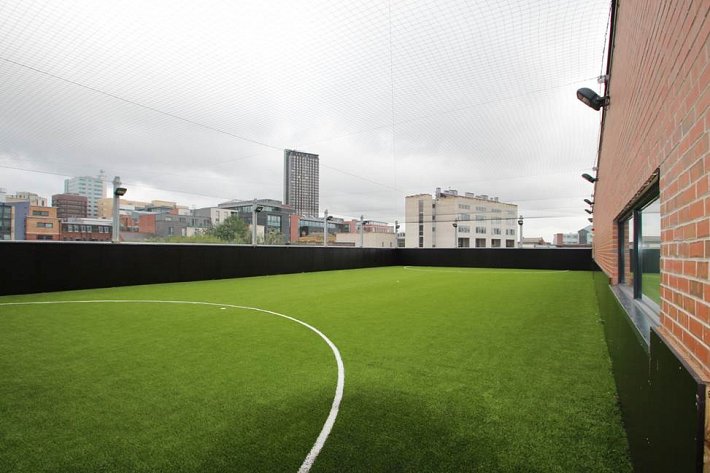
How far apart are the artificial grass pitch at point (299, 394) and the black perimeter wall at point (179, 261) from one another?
3.00 meters

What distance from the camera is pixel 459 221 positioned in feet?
59.7

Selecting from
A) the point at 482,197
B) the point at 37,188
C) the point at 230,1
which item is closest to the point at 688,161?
the point at 230,1

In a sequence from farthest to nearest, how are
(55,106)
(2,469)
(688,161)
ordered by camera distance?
1. (55,106)
2. (2,469)
3. (688,161)

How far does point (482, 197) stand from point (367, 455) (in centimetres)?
1781

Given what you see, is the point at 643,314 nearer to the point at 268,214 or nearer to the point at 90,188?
the point at 90,188

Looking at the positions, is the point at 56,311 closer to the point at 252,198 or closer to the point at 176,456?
the point at 176,456

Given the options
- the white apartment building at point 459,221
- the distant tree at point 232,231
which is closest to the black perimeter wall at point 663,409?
the distant tree at point 232,231

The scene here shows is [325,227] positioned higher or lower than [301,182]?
lower

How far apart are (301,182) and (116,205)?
271 inches

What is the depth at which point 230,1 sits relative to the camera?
5.41 m

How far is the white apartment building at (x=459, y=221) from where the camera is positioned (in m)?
17.7

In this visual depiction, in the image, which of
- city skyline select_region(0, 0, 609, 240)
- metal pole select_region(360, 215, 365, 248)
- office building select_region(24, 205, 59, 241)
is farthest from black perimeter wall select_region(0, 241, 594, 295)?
city skyline select_region(0, 0, 609, 240)

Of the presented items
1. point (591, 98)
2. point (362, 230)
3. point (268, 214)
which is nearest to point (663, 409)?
point (591, 98)

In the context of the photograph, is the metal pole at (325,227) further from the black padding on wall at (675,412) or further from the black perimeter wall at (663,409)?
the black padding on wall at (675,412)
